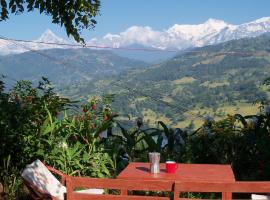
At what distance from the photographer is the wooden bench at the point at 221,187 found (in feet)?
10.4

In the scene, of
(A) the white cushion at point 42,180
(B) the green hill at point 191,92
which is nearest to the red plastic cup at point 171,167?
(A) the white cushion at point 42,180

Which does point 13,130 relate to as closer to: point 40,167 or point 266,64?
point 40,167

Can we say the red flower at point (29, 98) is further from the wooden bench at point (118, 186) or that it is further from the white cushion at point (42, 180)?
the wooden bench at point (118, 186)

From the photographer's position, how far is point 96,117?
6965mm

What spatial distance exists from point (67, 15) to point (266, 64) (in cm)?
19329

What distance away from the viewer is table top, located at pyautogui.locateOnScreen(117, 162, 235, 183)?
4281mm

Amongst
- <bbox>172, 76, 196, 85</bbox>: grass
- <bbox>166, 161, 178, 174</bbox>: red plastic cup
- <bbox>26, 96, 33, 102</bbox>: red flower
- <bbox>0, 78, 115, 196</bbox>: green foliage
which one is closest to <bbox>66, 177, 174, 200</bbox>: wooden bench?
<bbox>166, 161, 178, 174</bbox>: red plastic cup

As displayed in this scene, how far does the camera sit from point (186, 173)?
4.58 m

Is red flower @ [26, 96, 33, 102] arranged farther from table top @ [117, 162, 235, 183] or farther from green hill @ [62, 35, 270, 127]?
green hill @ [62, 35, 270, 127]

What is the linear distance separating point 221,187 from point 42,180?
6.67ft

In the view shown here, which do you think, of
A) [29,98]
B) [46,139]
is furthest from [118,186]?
[29,98]

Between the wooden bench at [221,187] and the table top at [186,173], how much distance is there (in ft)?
3.04

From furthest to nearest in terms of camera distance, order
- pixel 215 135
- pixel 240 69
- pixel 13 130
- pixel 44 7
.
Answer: pixel 240 69
pixel 215 135
pixel 13 130
pixel 44 7

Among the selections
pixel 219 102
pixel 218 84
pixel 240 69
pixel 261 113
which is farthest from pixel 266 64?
pixel 261 113
